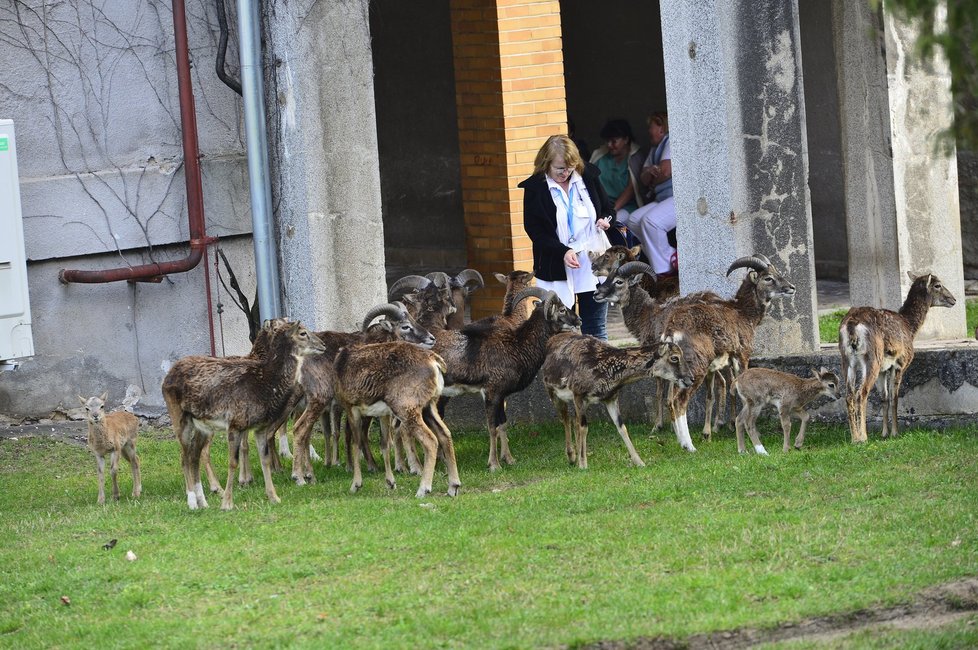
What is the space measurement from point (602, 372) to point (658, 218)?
5327 millimetres

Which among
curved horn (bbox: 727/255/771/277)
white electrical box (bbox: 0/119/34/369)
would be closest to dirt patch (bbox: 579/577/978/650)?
curved horn (bbox: 727/255/771/277)

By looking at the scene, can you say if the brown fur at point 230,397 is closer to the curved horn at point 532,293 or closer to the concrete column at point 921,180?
the curved horn at point 532,293

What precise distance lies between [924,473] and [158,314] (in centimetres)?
845

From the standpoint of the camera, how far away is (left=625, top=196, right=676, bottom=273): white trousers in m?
16.8

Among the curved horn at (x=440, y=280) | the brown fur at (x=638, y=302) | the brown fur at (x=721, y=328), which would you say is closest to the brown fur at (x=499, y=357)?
the brown fur at (x=721, y=328)

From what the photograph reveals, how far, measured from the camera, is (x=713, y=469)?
1117 cm

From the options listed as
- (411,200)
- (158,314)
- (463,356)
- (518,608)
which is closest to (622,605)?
(518,608)

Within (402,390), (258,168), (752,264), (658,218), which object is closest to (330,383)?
(402,390)

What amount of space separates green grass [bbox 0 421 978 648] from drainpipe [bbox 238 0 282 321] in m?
3.05

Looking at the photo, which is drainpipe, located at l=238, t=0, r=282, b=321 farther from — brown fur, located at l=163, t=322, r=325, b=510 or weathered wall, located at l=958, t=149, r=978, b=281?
weathered wall, located at l=958, t=149, r=978, b=281

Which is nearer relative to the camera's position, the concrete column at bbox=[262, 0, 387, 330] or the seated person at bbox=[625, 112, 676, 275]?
the concrete column at bbox=[262, 0, 387, 330]

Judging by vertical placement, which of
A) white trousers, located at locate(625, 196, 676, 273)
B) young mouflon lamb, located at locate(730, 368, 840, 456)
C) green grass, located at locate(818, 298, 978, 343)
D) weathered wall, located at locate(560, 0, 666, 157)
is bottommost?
young mouflon lamb, located at locate(730, 368, 840, 456)

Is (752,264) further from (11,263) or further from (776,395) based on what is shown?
(11,263)

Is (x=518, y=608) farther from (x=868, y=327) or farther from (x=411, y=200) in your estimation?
(x=411, y=200)
